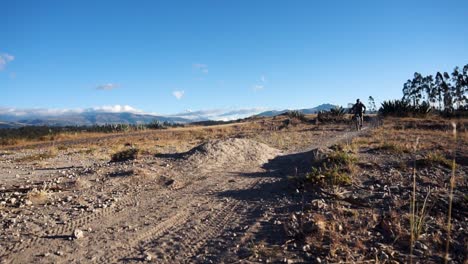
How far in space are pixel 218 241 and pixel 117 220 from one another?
6.21ft

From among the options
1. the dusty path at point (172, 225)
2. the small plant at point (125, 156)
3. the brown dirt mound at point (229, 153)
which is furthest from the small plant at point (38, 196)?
the small plant at point (125, 156)

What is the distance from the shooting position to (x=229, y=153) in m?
11.1

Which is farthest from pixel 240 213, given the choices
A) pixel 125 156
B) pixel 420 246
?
pixel 125 156

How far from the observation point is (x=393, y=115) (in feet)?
104

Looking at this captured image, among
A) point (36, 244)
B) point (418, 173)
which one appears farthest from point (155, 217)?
point (418, 173)

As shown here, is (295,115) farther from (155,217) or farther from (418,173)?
(155,217)

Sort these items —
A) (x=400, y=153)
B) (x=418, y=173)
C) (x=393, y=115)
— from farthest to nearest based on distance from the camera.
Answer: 1. (x=393, y=115)
2. (x=400, y=153)
3. (x=418, y=173)

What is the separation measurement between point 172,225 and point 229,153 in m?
6.01

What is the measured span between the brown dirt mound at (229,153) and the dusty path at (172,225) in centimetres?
192

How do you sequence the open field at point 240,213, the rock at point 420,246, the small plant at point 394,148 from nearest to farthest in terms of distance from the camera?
the rock at point 420,246
the open field at point 240,213
the small plant at point 394,148

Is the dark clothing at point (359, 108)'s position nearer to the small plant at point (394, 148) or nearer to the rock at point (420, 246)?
the small plant at point (394, 148)

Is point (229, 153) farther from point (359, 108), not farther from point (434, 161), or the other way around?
point (359, 108)

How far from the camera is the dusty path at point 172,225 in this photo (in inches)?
164

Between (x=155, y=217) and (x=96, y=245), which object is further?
(x=155, y=217)
